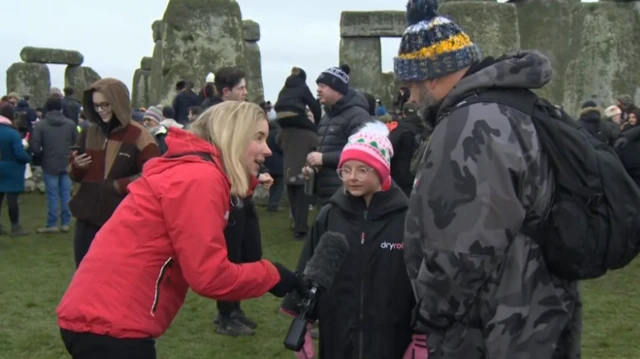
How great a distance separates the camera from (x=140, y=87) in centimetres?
2973

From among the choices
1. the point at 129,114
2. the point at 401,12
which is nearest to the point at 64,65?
the point at 401,12

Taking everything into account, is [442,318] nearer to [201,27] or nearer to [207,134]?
[207,134]

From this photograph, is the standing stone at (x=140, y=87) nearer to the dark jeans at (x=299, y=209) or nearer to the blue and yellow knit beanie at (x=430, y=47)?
the dark jeans at (x=299, y=209)

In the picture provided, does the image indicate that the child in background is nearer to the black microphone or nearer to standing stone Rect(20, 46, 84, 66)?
the black microphone

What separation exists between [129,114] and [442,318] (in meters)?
3.85

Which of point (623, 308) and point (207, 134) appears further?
point (623, 308)

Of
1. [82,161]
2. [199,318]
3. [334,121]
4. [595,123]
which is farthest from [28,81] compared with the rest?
[82,161]

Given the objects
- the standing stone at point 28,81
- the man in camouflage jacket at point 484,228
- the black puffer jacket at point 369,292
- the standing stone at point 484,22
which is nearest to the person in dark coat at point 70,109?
the standing stone at point 28,81

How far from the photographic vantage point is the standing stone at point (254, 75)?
16797 millimetres

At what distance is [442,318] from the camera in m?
2.81

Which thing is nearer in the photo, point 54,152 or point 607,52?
point 54,152

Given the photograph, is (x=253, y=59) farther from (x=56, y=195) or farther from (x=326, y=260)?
(x=326, y=260)

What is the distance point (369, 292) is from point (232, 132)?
3.42 ft

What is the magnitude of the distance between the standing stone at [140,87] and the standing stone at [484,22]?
59.5ft
